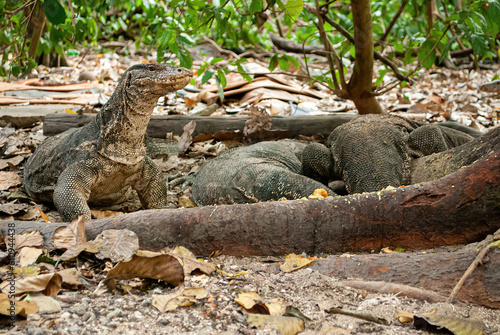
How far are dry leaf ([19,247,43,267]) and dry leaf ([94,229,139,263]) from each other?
10.4 inches

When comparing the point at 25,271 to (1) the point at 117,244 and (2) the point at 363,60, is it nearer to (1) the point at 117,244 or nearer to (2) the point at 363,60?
(1) the point at 117,244

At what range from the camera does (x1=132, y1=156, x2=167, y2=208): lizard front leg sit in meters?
4.21

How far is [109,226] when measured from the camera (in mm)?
2555

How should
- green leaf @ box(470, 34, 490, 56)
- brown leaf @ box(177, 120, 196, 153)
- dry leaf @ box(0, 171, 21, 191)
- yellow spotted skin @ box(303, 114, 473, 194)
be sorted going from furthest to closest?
brown leaf @ box(177, 120, 196, 153) < dry leaf @ box(0, 171, 21, 191) < green leaf @ box(470, 34, 490, 56) < yellow spotted skin @ box(303, 114, 473, 194)

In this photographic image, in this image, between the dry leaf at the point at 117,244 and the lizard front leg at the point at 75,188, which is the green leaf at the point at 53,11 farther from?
the lizard front leg at the point at 75,188

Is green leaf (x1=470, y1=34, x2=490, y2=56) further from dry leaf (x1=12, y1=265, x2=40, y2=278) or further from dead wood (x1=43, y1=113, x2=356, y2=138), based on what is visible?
dry leaf (x1=12, y1=265, x2=40, y2=278)

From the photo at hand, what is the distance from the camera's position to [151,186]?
424 centimetres

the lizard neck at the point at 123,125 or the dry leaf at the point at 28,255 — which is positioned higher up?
the lizard neck at the point at 123,125

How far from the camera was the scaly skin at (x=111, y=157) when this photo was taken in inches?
142

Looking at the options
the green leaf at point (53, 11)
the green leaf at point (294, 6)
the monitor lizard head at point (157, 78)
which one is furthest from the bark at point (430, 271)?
the green leaf at point (294, 6)

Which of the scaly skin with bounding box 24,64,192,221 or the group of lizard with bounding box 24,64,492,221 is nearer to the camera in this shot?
the scaly skin with bounding box 24,64,192,221

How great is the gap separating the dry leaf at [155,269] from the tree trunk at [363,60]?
346cm

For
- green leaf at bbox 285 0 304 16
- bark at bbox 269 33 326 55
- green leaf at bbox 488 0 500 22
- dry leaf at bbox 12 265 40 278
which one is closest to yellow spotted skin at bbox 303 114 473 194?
green leaf at bbox 488 0 500 22

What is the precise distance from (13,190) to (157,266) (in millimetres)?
3166
